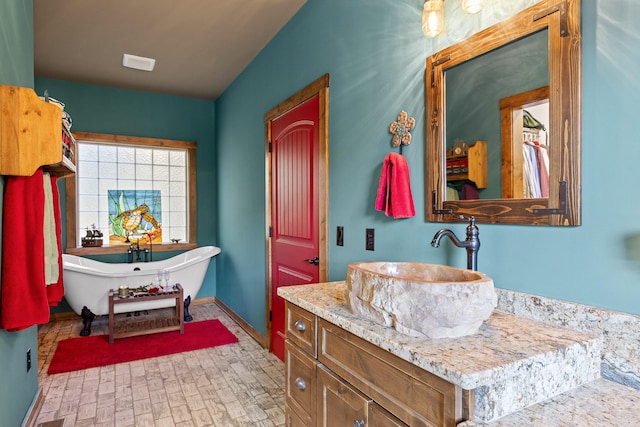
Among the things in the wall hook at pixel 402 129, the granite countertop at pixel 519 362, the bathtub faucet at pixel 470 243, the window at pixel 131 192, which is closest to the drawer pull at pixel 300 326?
the granite countertop at pixel 519 362

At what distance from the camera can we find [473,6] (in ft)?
4.66

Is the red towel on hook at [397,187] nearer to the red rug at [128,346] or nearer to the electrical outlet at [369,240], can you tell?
the electrical outlet at [369,240]

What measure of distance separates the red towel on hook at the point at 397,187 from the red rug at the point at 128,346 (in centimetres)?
256

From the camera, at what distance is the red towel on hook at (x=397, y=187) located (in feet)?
5.81

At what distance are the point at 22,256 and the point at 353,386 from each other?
1564 millimetres

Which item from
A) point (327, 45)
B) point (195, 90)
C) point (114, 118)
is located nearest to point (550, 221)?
point (327, 45)

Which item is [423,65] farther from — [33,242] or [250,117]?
[250,117]

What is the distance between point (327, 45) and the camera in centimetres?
255

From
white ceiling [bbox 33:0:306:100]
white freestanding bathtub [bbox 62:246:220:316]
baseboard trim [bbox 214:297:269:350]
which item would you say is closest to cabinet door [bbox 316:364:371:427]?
baseboard trim [bbox 214:297:269:350]

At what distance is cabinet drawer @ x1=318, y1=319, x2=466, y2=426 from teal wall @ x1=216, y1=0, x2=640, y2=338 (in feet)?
1.98

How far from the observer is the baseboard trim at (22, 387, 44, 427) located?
7.11 feet

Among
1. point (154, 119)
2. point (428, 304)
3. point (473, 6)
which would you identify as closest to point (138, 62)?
point (154, 119)

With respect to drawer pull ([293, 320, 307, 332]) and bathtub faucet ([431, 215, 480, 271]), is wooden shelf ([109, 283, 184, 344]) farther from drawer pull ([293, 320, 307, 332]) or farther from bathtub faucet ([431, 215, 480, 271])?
bathtub faucet ([431, 215, 480, 271])

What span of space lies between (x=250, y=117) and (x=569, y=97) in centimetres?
324
